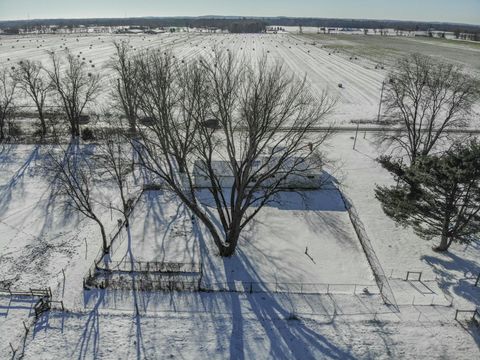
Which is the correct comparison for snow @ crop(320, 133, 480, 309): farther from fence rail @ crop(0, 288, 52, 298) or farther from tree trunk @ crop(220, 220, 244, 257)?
fence rail @ crop(0, 288, 52, 298)

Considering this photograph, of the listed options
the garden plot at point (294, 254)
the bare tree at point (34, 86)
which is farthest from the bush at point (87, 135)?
the garden plot at point (294, 254)

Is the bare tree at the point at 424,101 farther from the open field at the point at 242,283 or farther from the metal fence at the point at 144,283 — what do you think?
the metal fence at the point at 144,283

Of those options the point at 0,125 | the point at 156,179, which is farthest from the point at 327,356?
the point at 0,125

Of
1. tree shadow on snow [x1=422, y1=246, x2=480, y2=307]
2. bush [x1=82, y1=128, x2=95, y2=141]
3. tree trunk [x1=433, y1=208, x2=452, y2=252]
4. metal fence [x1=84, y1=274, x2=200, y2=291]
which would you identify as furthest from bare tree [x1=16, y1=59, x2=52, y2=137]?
tree shadow on snow [x1=422, y1=246, x2=480, y2=307]

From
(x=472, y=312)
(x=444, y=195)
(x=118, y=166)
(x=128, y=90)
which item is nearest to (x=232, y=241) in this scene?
(x=118, y=166)

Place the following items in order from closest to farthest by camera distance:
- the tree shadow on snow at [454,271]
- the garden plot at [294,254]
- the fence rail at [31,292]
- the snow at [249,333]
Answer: the snow at [249,333], the fence rail at [31,292], the tree shadow on snow at [454,271], the garden plot at [294,254]

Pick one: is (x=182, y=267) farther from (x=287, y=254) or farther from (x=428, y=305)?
(x=428, y=305)
